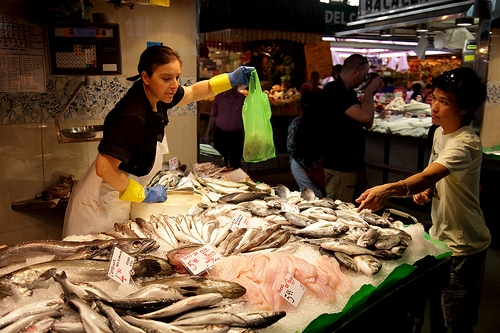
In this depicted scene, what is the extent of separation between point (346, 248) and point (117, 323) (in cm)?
145

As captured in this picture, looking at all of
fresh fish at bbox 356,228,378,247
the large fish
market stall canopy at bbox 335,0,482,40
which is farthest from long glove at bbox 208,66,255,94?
market stall canopy at bbox 335,0,482,40

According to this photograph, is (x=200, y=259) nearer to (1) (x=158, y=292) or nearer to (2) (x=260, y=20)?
(1) (x=158, y=292)

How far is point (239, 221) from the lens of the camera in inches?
123

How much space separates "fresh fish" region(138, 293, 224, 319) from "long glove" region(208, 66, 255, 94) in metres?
2.63

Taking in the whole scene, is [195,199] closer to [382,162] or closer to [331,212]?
[331,212]

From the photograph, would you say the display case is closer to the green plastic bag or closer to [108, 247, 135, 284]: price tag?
the green plastic bag

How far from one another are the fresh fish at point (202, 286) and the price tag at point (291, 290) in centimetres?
19

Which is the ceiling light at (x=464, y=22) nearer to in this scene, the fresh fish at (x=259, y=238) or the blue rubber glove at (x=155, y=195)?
the fresh fish at (x=259, y=238)

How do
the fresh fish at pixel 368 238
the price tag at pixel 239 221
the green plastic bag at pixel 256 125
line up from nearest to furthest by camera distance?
the fresh fish at pixel 368 238 < the price tag at pixel 239 221 < the green plastic bag at pixel 256 125

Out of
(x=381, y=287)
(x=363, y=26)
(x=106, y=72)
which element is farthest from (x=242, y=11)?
(x=381, y=287)

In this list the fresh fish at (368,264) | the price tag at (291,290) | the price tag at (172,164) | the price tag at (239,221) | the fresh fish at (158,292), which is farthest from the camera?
the price tag at (172,164)

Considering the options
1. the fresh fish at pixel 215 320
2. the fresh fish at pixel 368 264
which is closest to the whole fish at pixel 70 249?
the fresh fish at pixel 215 320

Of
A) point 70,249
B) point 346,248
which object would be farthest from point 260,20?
point 70,249

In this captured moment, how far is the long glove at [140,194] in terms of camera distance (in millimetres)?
3227
